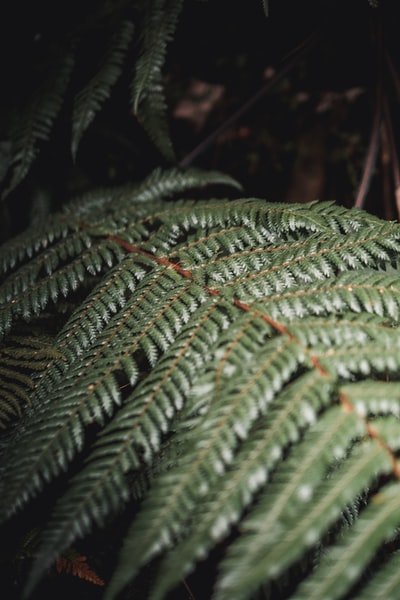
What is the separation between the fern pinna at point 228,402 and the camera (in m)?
0.73

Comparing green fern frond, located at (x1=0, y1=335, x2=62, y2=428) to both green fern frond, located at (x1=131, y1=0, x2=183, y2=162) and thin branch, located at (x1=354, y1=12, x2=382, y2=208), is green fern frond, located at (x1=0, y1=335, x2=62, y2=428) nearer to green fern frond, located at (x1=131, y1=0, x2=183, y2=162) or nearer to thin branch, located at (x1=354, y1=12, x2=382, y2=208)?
green fern frond, located at (x1=131, y1=0, x2=183, y2=162)

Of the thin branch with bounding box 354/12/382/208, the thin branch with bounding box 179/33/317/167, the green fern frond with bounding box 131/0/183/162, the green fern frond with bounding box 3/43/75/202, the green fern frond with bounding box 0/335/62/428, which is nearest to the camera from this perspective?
the green fern frond with bounding box 0/335/62/428

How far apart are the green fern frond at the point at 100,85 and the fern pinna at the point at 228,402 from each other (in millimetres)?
552

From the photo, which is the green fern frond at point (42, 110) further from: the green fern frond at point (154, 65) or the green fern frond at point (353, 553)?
the green fern frond at point (353, 553)

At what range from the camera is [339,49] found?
2.62 m

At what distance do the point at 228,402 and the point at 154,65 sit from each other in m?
1.43

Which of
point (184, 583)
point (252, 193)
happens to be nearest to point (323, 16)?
point (252, 193)

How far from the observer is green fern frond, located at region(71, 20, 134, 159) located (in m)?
1.80

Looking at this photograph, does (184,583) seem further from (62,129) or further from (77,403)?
(62,129)

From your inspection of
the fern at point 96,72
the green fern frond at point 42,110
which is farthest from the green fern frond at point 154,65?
the green fern frond at point 42,110

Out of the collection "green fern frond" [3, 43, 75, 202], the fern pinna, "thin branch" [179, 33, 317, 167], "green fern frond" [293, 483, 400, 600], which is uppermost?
"green fern frond" [3, 43, 75, 202]

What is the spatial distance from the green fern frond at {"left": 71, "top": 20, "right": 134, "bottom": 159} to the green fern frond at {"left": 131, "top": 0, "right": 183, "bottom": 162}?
0.34 ft

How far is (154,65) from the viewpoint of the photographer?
1.74m

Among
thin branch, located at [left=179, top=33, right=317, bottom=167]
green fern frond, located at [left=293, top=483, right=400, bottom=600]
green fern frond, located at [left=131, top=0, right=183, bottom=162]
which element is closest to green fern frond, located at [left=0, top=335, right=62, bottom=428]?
green fern frond, located at [left=293, top=483, right=400, bottom=600]
